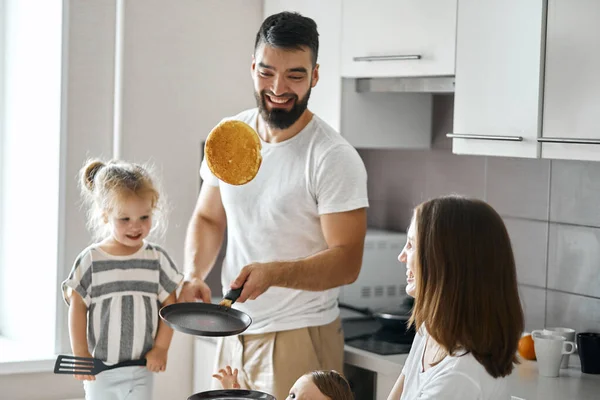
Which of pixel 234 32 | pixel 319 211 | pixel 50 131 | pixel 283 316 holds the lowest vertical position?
pixel 283 316

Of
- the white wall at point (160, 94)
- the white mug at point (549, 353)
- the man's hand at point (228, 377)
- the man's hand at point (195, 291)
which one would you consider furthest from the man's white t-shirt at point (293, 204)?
the white wall at point (160, 94)

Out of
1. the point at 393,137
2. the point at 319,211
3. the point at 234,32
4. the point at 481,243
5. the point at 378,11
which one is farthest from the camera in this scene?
the point at 234,32

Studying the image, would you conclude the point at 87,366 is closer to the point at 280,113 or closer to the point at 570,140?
the point at 280,113

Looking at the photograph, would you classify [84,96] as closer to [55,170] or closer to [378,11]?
[55,170]

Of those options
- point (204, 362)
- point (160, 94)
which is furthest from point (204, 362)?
point (160, 94)

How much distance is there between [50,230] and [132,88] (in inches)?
20.6

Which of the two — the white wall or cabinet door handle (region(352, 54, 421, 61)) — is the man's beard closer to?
cabinet door handle (region(352, 54, 421, 61))

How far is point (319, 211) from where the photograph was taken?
2.37m

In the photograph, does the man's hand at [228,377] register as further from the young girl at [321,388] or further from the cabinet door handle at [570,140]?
the cabinet door handle at [570,140]

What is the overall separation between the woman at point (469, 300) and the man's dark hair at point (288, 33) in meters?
0.84

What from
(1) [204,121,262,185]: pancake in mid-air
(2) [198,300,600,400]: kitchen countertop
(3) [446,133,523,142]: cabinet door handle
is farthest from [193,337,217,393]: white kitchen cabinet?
(3) [446,133,523,142]: cabinet door handle

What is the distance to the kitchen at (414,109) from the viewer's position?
7.47ft

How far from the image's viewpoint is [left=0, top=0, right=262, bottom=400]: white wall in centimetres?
300

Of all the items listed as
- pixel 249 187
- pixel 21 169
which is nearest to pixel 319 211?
pixel 249 187
